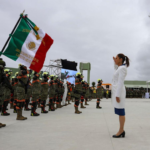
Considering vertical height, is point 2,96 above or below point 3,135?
above

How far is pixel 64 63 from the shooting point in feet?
118

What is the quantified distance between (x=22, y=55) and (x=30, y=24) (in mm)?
1036

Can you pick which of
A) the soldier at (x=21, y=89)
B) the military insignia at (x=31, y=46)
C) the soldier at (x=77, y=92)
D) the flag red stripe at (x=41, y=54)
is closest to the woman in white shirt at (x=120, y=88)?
the flag red stripe at (x=41, y=54)

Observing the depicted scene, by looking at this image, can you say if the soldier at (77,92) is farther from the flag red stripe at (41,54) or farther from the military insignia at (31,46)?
the military insignia at (31,46)

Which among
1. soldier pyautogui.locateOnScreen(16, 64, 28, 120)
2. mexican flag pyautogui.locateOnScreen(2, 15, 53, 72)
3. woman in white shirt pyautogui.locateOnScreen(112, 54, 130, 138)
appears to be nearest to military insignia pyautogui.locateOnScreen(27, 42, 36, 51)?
mexican flag pyautogui.locateOnScreen(2, 15, 53, 72)

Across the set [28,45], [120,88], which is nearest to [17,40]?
[28,45]

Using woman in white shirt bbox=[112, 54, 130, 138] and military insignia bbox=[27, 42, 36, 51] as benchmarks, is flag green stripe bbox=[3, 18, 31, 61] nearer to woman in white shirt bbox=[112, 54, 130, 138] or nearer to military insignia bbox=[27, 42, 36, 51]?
military insignia bbox=[27, 42, 36, 51]

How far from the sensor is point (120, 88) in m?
3.83

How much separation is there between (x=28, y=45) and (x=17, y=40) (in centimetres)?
42

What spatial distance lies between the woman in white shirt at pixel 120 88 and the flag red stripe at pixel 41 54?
2.49 meters

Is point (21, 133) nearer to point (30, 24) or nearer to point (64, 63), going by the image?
point (30, 24)

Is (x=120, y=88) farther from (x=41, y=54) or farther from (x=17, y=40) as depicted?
(x=17, y=40)

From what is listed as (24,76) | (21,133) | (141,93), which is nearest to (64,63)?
(141,93)

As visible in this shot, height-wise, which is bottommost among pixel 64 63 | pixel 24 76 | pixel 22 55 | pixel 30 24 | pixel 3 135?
pixel 3 135
